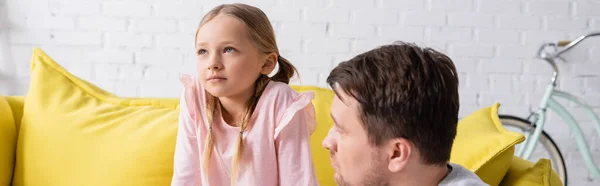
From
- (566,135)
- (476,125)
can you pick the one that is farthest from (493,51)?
(476,125)

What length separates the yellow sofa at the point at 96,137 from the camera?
182 cm

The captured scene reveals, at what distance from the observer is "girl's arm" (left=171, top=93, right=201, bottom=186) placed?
1.68m

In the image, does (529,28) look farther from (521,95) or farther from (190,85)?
(190,85)

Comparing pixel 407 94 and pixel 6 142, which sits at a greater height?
pixel 407 94

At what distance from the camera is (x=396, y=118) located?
1.14 meters

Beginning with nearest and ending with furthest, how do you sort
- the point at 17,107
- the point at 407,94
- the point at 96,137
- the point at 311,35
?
the point at 407,94 < the point at 96,137 < the point at 17,107 < the point at 311,35

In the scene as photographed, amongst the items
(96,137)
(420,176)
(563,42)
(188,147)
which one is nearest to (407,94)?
(420,176)

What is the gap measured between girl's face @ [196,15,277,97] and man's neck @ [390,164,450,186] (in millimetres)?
545

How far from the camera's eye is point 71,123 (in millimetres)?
1931

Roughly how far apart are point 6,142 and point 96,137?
0.28 metres

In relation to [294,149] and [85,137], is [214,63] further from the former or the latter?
[85,137]

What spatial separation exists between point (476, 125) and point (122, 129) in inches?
37.5

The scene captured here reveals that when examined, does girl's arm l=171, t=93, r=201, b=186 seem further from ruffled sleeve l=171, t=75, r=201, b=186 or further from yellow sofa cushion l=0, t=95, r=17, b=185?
yellow sofa cushion l=0, t=95, r=17, b=185

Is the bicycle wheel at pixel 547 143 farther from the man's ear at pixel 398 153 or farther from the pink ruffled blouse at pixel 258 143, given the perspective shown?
the man's ear at pixel 398 153
